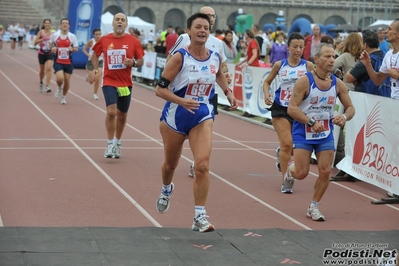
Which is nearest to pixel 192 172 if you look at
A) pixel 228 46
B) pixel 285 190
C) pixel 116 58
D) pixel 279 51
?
pixel 285 190

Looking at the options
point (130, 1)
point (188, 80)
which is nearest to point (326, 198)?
point (188, 80)

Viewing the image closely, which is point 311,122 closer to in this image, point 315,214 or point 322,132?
point 322,132

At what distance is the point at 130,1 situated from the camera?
352 feet

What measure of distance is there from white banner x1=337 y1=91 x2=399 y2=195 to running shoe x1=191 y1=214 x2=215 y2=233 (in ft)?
10.7

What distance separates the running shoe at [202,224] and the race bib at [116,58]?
5.10 meters

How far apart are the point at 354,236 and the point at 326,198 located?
7.69 ft

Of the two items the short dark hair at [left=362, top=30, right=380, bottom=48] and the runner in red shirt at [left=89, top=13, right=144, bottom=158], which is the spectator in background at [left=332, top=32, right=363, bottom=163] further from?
the runner in red shirt at [left=89, top=13, right=144, bottom=158]

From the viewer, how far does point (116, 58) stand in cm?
1298

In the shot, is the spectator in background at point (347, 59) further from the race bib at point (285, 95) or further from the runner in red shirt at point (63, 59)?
the runner in red shirt at point (63, 59)

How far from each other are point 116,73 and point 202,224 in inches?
206

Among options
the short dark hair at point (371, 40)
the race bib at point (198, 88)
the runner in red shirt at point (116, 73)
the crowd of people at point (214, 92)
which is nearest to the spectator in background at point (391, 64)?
the crowd of people at point (214, 92)

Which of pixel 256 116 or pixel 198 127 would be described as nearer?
pixel 198 127

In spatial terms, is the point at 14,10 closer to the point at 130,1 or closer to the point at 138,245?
the point at 130,1

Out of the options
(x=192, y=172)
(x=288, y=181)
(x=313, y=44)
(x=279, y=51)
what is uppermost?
(x=313, y=44)
